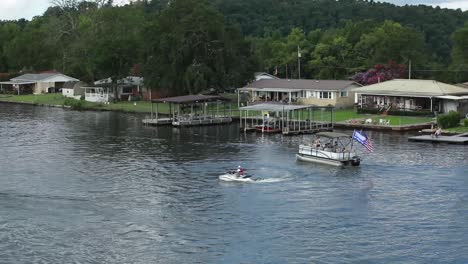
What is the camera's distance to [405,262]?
35.1 meters

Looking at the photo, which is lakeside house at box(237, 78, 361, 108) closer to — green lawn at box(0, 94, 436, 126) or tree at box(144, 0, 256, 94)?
green lawn at box(0, 94, 436, 126)

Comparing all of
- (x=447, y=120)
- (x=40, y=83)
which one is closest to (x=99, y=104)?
(x=40, y=83)

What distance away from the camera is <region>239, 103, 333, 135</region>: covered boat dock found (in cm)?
8006

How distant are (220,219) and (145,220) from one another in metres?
4.34

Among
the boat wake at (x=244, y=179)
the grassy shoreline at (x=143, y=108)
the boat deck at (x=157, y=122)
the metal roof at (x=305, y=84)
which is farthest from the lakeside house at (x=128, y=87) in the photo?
the boat wake at (x=244, y=179)

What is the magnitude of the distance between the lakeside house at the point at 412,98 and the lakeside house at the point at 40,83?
2644 inches

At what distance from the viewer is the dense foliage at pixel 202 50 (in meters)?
102

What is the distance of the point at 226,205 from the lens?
45.3 meters

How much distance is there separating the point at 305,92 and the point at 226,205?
188 feet

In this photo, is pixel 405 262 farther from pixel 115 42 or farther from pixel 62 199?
pixel 115 42

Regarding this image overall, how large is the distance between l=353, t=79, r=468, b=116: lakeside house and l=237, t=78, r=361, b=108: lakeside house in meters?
3.13

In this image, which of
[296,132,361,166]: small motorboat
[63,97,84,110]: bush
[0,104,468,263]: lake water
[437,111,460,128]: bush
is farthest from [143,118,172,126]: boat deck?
[296,132,361,166]: small motorboat

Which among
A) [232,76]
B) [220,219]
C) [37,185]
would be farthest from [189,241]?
[232,76]

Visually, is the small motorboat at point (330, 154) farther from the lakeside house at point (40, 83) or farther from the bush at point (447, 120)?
the lakeside house at point (40, 83)
